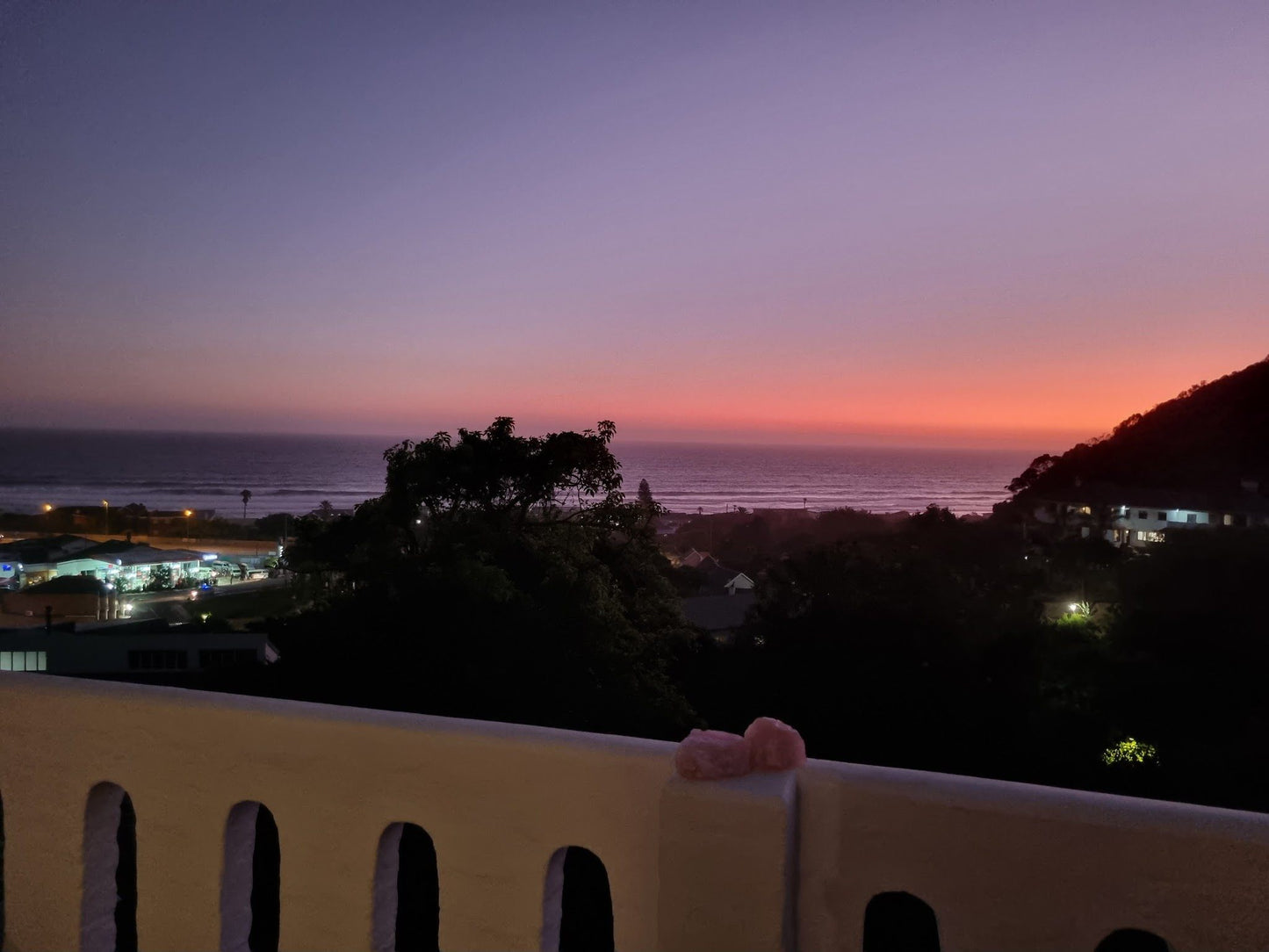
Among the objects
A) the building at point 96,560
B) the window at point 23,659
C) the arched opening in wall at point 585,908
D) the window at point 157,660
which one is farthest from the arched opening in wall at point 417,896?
the building at point 96,560

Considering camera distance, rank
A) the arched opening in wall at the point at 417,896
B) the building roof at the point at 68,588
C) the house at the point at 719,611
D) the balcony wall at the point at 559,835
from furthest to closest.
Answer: the house at the point at 719,611 < the building roof at the point at 68,588 < the arched opening in wall at the point at 417,896 < the balcony wall at the point at 559,835

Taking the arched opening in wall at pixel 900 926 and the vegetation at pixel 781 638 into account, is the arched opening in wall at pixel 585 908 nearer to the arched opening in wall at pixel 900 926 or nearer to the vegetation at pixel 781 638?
the vegetation at pixel 781 638

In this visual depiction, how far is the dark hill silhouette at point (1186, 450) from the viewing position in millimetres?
33188

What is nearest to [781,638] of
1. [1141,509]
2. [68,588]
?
[68,588]

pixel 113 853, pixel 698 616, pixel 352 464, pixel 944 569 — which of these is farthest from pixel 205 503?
pixel 113 853

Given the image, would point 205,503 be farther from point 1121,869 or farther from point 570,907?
point 1121,869

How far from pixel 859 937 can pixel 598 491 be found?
1051 cm

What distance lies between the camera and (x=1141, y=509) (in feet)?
118

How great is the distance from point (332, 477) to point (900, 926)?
82.3m

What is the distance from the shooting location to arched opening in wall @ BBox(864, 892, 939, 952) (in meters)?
9.39

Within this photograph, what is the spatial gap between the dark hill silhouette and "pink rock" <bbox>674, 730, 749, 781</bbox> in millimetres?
37367

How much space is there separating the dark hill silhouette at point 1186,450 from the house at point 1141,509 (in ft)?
1.58

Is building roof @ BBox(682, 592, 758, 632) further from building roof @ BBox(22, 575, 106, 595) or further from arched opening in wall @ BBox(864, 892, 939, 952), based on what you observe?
building roof @ BBox(22, 575, 106, 595)

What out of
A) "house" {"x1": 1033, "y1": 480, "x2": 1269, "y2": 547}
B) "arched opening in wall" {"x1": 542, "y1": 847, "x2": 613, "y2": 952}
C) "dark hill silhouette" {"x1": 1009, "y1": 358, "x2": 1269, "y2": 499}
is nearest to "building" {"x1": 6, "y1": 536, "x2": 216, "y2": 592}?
"arched opening in wall" {"x1": 542, "y1": 847, "x2": 613, "y2": 952}
